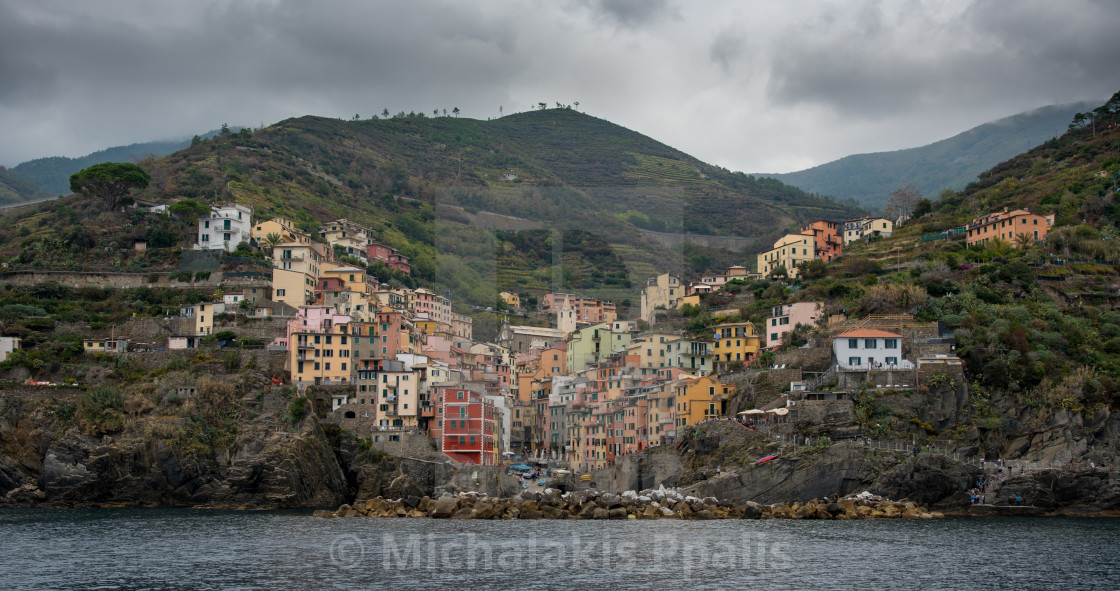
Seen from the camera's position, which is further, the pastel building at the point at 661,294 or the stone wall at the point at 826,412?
the pastel building at the point at 661,294

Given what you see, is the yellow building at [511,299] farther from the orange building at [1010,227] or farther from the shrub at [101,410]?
the shrub at [101,410]

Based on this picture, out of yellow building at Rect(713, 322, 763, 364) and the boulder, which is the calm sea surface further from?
yellow building at Rect(713, 322, 763, 364)

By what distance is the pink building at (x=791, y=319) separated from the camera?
208 ft

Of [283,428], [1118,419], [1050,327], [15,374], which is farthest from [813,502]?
[15,374]

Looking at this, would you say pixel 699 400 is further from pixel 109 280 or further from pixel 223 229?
pixel 109 280

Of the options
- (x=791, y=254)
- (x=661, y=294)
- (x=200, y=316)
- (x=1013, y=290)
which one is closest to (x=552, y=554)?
(x=200, y=316)

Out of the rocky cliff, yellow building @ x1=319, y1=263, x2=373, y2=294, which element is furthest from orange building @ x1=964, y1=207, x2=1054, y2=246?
yellow building @ x1=319, y1=263, x2=373, y2=294

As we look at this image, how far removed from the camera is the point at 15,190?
153 meters

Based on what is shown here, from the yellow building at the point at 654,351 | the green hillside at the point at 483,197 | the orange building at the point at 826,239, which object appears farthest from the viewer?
the green hillside at the point at 483,197

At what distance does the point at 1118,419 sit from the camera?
5041 cm

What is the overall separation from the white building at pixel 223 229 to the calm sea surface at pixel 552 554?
30.7 meters

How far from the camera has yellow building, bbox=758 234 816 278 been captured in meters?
82.3

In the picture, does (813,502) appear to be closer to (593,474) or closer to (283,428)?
(593,474)

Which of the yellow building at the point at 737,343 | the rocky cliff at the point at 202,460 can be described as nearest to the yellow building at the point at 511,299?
the yellow building at the point at 737,343
